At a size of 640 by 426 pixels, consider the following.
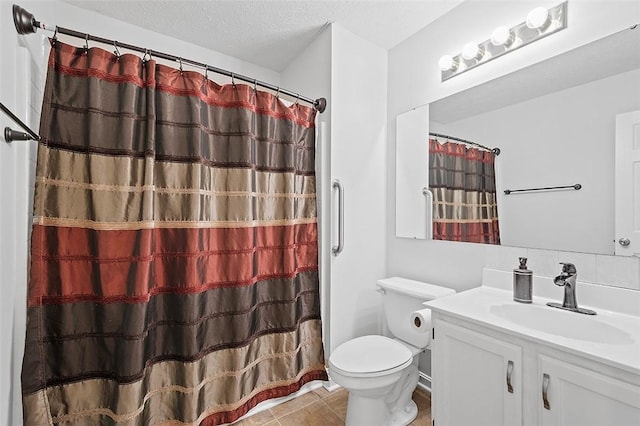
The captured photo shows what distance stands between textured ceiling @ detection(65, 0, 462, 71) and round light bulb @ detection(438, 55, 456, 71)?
323mm

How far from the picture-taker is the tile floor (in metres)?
1.69

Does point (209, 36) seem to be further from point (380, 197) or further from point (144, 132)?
point (380, 197)

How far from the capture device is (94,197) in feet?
4.37

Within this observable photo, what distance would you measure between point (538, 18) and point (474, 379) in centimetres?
175

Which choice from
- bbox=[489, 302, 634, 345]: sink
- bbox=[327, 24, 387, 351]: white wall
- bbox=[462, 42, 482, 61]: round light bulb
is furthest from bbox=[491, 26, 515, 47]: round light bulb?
bbox=[489, 302, 634, 345]: sink

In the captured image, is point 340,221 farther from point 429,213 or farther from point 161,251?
point 161,251

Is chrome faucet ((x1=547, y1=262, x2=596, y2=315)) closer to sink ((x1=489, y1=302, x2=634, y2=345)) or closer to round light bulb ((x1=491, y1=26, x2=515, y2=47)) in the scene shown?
sink ((x1=489, y1=302, x2=634, y2=345))

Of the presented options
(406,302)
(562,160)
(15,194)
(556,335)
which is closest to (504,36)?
(562,160)

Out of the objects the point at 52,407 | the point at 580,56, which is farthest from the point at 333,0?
the point at 52,407

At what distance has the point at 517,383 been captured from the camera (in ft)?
3.48

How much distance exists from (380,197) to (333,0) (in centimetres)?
136

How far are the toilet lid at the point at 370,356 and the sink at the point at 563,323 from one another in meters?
0.59

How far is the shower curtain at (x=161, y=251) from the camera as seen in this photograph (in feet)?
4.24

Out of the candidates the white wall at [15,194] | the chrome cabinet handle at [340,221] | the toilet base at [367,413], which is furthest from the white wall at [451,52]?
the white wall at [15,194]
